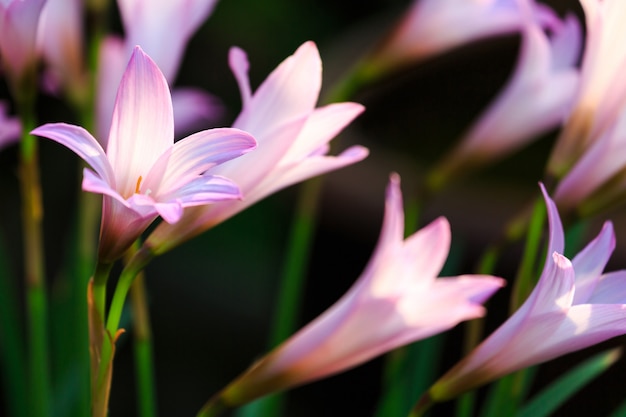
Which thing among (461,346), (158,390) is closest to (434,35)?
(461,346)

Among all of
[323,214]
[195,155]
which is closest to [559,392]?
[195,155]

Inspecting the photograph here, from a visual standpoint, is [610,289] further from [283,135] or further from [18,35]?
[18,35]

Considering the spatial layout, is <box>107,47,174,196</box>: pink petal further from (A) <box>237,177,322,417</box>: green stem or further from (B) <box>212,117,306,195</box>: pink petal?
(A) <box>237,177,322,417</box>: green stem

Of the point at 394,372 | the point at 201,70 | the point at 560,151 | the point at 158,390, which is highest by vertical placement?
the point at 560,151

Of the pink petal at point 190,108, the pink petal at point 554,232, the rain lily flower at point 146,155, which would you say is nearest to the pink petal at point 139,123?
the rain lily flower at point 146,155

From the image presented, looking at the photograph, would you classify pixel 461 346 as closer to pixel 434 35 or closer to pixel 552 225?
pixel 434 35

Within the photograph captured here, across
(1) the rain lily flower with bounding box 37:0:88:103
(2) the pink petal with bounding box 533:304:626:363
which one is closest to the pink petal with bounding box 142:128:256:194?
(2) the pink petal with bounding box 533:304:626:363
